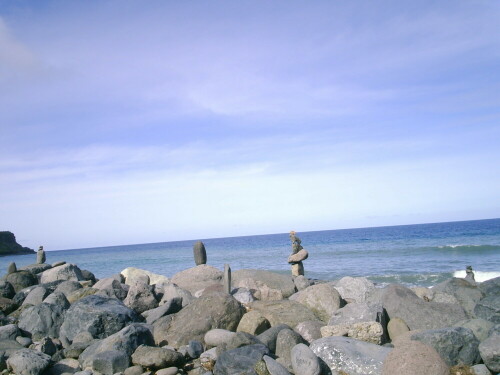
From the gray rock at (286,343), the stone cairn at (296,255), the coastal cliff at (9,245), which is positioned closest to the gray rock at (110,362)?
the gray rock at (286,343)

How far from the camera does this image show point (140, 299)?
40.8ft

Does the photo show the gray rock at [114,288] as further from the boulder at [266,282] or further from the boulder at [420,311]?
the boulder at [420,311]

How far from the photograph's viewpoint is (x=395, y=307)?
982 cm

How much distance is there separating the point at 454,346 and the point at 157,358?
4899mm

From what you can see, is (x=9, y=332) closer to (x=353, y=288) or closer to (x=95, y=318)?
(x=95, y=318)

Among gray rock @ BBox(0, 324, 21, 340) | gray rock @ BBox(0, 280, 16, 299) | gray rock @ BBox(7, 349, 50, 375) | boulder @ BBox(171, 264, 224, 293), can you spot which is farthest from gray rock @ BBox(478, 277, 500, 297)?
gray rock @ BBox(0, 280, 16, 299)

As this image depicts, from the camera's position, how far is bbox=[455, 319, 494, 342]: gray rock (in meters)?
8.44

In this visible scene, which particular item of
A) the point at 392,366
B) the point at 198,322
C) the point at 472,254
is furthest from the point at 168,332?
the point at 472,254

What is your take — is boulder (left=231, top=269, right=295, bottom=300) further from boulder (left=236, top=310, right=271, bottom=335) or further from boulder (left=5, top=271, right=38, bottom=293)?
boulder (left=5, top=271, right=38, bottom=293)

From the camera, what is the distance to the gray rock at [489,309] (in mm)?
9424

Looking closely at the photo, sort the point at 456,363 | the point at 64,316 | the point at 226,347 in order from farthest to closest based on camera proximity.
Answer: the point at 64,316
the point at 226,347
the point at 456,363

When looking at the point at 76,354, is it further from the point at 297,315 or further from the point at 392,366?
the point at 392,366

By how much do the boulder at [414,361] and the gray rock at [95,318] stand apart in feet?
19.5

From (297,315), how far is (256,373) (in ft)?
8.93
